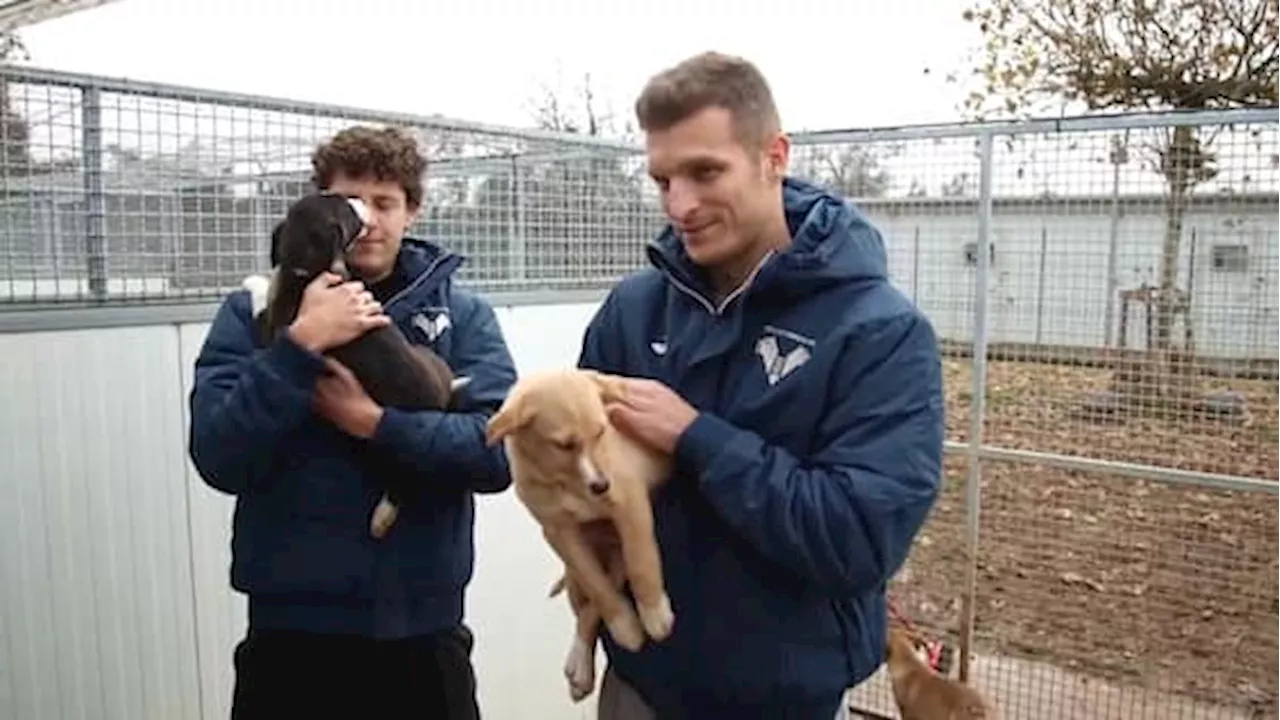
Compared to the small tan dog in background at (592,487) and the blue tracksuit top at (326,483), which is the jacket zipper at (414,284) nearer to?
the blue tracksuit top at (326,483)

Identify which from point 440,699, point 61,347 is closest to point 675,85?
point 440,699

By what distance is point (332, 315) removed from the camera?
6.59 ft

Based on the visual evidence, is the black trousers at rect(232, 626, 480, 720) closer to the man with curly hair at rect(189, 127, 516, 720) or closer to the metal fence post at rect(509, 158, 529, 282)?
the man with curly hair at rect(189, 127, 516, 720)

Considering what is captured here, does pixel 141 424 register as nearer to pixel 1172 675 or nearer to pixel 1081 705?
pixel 1081 705

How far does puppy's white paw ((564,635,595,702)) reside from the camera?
1.81m

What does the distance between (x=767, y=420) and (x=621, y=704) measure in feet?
1.87

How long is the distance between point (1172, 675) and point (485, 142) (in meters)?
3.72

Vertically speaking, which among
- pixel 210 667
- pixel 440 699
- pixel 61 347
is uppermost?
pixel 61 347

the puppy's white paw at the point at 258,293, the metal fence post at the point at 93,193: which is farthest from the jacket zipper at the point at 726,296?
the metal fence post at the point at 93,193

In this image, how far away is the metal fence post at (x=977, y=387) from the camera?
13.5ft

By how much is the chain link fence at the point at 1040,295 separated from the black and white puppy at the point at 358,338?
2.68ft

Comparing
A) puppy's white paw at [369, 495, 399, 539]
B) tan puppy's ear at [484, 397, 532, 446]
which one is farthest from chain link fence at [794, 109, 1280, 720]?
tan puppy's ear at [484, 397, 532, 446]

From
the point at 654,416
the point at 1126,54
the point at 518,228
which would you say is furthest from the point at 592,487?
the point at 1126,54

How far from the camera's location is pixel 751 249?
1.67 m
